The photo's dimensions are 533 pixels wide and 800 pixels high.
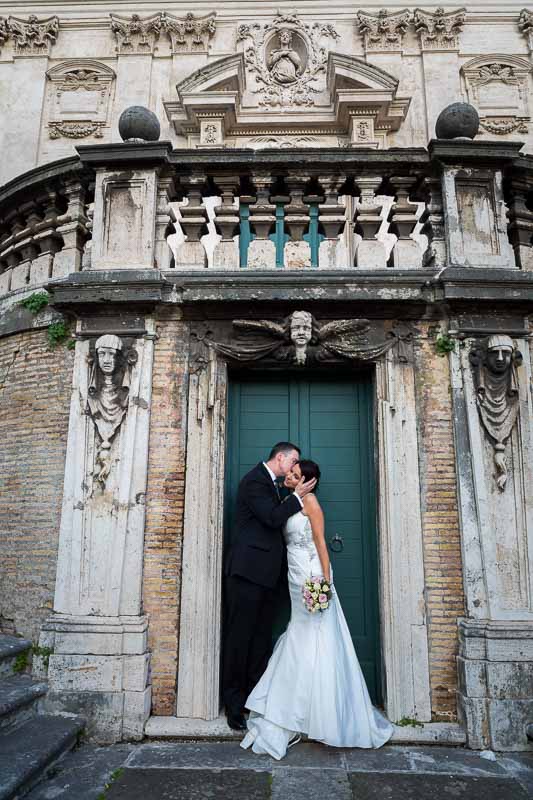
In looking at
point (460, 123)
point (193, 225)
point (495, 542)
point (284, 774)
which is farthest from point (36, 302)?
point (495, 542)

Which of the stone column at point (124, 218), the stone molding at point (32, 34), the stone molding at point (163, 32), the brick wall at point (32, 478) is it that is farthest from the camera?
the stone molding at point (32, 34)

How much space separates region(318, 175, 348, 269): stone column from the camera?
237 inches

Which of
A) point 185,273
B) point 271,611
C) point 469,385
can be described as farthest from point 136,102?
point 271,611

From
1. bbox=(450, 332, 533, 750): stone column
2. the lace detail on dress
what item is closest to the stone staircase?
the lace detail on dress

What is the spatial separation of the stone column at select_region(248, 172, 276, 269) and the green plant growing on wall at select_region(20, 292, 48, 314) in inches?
86.4

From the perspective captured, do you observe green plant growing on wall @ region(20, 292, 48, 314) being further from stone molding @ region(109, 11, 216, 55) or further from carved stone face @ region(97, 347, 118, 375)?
stone molding @ region(109, 11, 216, 55)

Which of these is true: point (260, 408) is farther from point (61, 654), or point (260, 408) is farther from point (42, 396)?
point (61, 654)

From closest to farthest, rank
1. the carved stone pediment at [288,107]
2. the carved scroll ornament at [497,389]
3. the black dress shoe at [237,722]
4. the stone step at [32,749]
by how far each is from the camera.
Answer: the stone step at [32,749]
the black dress shoe at [237,722]
the carved scroll ornament at [497,389]
the carved stone pediment at [288,107]

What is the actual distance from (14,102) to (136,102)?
2.81m

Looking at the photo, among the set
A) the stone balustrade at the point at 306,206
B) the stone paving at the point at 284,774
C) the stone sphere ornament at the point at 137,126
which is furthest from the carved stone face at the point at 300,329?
the stone paving at the point at 284,774

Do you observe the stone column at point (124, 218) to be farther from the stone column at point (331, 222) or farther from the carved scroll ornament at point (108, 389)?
the stone column at point (331, 222)

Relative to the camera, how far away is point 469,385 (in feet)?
18.3

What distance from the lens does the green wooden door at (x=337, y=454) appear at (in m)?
5.70

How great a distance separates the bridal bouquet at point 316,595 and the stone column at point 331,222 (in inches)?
119
